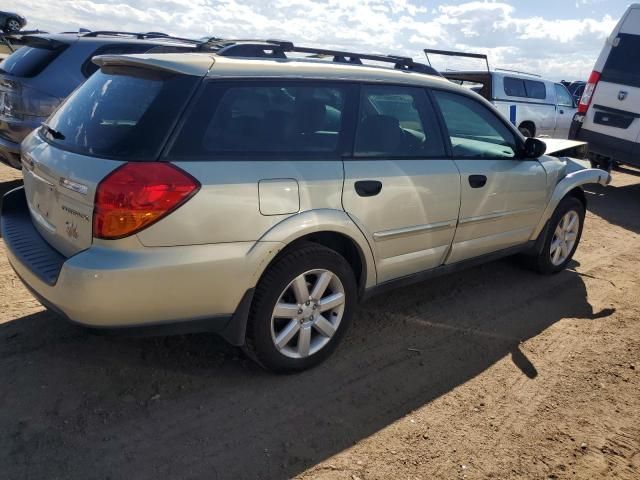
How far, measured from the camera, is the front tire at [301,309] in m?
2.89

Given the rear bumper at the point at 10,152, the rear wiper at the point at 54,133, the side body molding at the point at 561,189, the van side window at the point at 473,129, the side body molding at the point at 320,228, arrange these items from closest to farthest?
the side body molding at the point at 320,228 → the rear wiper at the point at 54,133 → the van side window at the point at 473,129 → the side body molding at the point at 561,189 → the rear bumper at the point at 10,152

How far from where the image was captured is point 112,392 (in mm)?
2896

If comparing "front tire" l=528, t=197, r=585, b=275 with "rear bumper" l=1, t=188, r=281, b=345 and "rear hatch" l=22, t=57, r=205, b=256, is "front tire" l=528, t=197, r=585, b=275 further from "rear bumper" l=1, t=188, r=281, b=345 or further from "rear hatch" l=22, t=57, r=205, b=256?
"rear hatch" l=22, t=57, r=205, b=256

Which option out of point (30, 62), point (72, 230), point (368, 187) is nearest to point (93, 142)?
point (72, 230)

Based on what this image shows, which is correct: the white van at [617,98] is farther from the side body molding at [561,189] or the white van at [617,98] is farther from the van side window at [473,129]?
the van side window at [473,129]

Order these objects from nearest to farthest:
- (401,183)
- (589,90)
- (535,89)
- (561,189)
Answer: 1. (401,183)
2. (561,189)
3. (589,90)
4. (535,89)

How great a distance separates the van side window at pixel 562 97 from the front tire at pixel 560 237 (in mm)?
8191

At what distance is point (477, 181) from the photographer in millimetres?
3873

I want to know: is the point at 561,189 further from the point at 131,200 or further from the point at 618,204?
the point at 618,204

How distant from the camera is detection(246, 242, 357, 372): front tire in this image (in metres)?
2.89

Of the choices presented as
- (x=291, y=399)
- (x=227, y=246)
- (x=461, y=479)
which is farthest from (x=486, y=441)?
(x=227, y=246)

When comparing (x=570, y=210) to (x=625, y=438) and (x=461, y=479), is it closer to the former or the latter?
(x=625, y=438)

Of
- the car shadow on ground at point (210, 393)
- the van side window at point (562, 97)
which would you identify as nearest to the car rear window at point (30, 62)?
the car shadow on ground at point (210, 393)

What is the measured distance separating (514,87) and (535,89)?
0.87m
